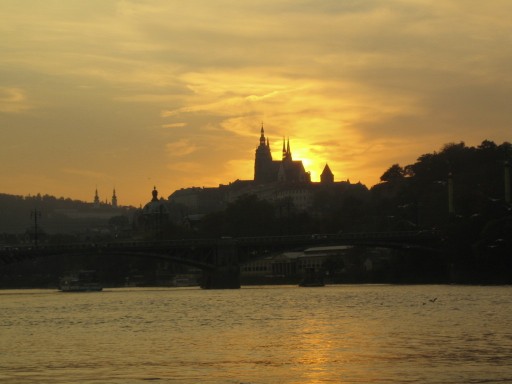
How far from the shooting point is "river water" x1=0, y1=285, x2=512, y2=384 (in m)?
34.9

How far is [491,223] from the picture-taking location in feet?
337

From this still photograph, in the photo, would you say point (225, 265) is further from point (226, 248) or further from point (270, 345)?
point (270, 345)

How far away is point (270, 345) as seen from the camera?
146 ft

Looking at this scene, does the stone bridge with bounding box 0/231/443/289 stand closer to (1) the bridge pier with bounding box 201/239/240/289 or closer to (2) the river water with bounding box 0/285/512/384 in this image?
(1) the bridge pier with bounding box 201/239/240/289

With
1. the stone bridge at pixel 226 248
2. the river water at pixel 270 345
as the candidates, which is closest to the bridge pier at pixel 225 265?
the stone bridge at pixel 226 248

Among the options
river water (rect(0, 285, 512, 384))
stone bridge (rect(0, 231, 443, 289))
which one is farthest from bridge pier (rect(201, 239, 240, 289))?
river water (rect(0, 285, 512, 384))

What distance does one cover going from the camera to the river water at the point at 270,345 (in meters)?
34.9

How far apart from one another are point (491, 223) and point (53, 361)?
67953 millimetres

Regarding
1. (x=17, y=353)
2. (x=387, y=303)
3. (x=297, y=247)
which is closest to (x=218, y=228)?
(x=297, y=247)

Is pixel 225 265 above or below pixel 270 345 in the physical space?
above

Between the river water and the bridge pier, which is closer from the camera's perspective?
the river water

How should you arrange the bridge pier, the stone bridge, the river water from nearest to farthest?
the river water < the stone bridge < the bridge pier

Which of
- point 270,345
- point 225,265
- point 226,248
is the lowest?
point 270,345

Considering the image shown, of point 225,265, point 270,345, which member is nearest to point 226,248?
point 225,265
